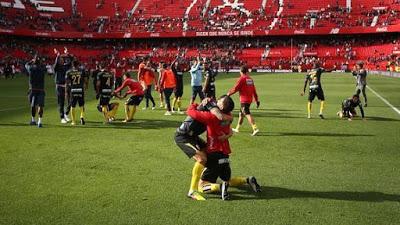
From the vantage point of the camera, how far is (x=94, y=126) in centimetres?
1361

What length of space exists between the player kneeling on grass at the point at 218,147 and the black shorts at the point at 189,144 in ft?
0.66

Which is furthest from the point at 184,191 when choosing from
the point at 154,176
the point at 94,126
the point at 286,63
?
the point at 286,63

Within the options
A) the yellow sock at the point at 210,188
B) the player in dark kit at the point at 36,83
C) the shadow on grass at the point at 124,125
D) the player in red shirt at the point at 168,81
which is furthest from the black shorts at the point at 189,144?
the player in red shirt at the point at 168,81

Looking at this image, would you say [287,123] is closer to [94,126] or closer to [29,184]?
[94,126]

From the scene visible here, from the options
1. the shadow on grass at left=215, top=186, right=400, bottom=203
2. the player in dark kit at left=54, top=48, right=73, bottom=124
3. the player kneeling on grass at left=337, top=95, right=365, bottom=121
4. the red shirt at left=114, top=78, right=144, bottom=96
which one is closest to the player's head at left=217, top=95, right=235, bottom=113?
the shadow on grass at left=215, top=186, right=400, bottom=203

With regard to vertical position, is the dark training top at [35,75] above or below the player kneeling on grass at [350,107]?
above

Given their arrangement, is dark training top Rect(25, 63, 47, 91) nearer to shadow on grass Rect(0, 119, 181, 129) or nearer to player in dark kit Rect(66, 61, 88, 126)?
player in dark kit Rect(66, 61, 88, 126)

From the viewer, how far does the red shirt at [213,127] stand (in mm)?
6582

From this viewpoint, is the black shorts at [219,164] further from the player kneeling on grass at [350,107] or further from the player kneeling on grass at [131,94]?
the player kneeling on grass at [350,107]

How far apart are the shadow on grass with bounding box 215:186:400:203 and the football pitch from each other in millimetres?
15

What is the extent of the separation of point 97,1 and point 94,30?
24.3 feet

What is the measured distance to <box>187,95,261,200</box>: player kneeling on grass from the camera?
6598mm

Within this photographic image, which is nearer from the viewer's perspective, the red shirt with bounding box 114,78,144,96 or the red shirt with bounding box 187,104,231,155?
the red shirt with bounding box 187,104,231,155

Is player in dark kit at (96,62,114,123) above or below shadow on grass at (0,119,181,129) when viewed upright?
above
